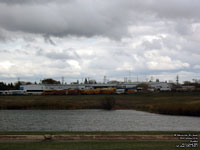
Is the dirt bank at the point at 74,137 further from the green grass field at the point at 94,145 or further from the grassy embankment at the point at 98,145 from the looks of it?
the green grass field at the point at 94,145

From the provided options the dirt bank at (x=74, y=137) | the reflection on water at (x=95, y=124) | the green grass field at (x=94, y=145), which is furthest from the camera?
the reflection on water at (x=95, y=124)

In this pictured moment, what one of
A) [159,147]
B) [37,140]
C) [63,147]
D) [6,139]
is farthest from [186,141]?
[6,139]

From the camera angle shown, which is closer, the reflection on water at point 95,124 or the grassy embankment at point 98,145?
the grassy embankment at point 98,145

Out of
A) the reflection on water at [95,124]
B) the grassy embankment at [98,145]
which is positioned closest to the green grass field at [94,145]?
the grassy embankment at [98,145]

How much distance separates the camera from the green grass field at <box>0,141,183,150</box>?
18.8 metres

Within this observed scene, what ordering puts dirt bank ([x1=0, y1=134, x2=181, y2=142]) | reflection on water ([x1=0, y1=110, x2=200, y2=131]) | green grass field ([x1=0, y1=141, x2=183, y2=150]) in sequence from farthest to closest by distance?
reflection on water ([x1=0, y1=110, x2=200, y2=131]) < dirt bank ([x1=0, y1=134, x2=181, y2=142]) < green grass field ([x1=0, y1=141, x2=183, y2=150])

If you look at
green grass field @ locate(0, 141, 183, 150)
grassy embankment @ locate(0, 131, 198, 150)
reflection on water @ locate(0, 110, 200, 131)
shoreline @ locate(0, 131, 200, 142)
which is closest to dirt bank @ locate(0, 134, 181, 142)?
shoreline @ locate(0, 131, 200, 142)

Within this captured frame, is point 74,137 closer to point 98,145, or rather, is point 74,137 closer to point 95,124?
point 98,145

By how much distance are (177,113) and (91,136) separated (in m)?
54.1

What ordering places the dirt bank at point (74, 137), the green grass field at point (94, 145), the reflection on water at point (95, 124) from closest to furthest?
the green grass field at point (94, 145), the dirt bank at point (74, 137), the reflection on water at point (95, 124)

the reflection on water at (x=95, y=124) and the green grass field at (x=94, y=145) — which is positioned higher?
the green grass field at (x=94, y=145)

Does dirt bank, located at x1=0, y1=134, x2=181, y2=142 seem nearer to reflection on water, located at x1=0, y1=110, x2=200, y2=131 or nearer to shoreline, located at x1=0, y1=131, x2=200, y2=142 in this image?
shoreline, located at x1=0, y1=131, x2=200, y2=142

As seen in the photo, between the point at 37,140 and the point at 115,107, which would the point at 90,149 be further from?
the point at 115,107

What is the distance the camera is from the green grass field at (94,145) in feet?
61.6
